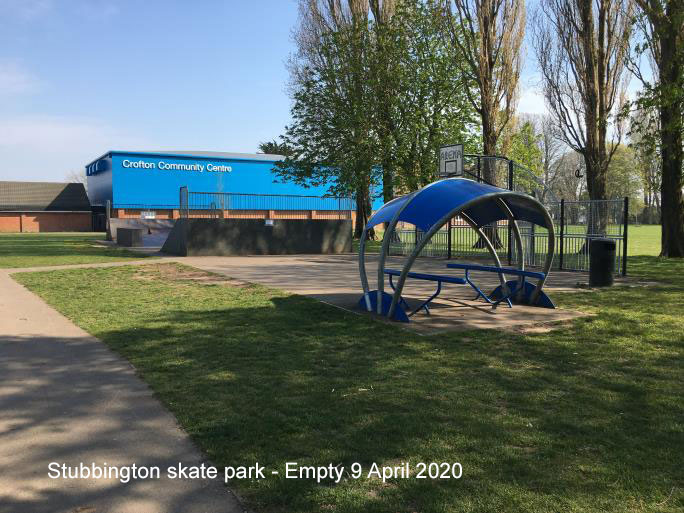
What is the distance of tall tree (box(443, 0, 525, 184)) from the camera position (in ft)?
78.6

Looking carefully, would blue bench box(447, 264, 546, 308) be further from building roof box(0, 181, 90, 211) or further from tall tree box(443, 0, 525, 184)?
building roof box(0, 181, 90, 211)

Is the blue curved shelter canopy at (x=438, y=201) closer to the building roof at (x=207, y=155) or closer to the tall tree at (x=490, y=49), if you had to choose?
the tall tree at (x=490, y=49)

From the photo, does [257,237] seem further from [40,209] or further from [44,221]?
[40,209]

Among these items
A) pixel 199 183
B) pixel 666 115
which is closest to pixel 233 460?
pixel 666 115

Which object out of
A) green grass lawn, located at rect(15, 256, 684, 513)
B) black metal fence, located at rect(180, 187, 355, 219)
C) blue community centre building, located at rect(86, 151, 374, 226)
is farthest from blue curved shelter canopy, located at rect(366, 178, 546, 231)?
blue community centre building, located at rect(86, 151, 374, 226)

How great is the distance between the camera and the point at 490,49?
24078 mm

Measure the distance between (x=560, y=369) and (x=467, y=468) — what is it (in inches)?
109

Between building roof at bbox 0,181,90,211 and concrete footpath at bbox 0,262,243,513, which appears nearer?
concrete footpath at bbox 0,262,243,513

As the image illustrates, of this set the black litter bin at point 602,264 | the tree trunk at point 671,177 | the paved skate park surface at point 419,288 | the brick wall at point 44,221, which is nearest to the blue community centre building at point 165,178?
the brick wall at point 44,221

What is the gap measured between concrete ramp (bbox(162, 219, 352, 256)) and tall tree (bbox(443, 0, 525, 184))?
7.29 metres

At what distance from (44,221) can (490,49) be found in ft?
183

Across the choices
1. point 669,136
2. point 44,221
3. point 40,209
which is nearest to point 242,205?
point 669,136

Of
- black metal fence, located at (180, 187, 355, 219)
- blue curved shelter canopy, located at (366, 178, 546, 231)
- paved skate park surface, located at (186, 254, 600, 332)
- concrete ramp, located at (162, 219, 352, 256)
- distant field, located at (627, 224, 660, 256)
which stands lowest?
paved skate park surface, located at (186, 254, 600, 332)

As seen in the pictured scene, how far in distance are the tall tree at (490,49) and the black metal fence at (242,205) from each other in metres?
7.20
